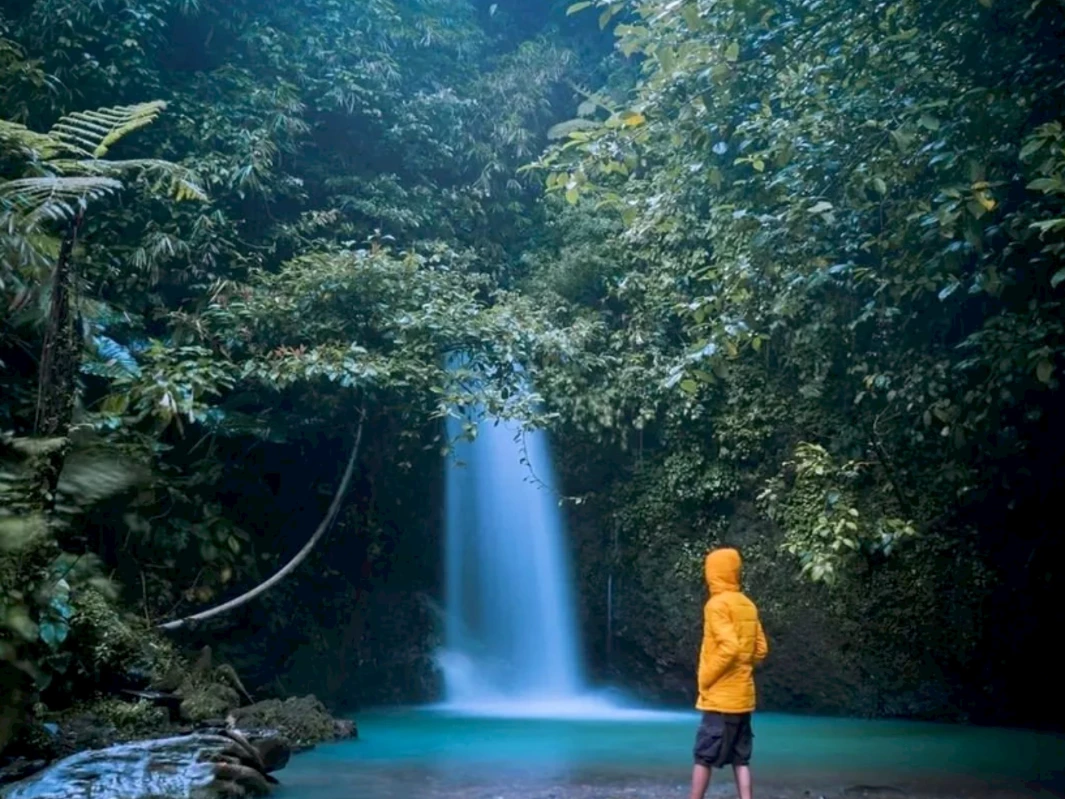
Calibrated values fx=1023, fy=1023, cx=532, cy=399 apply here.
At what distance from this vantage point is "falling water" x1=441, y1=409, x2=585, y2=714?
1380 cm

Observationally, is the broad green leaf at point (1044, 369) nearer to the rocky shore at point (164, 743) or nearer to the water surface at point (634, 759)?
the water surface at point (634, 759)

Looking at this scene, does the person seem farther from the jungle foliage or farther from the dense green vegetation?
the jungle foliage

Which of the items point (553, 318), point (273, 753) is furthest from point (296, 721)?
point (553, 318)

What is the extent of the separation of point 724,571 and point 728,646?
375 millimetres

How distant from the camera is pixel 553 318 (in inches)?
537

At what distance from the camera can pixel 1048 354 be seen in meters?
6.08

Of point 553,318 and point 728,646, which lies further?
point 553,318

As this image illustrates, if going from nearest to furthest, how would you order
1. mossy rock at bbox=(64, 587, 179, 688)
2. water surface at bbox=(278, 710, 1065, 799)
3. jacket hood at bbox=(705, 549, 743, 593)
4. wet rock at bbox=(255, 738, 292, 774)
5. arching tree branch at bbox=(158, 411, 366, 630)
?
jacket hood at bbox=(705, 549, 743, 593), water surface at bbox=(278, 710, 1065, 799), wet rock at bbox=(255, 738, 292, 774), mossy rock at bbox=(64, 587, 179, 688), arching tree branch at bbox=(158, 411, 366, 630)

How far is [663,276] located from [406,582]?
536 centimetres

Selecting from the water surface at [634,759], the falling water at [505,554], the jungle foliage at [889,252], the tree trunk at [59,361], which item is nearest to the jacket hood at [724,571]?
the jungle foliage at [889,252]

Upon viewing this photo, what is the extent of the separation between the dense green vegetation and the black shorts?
2111 millimetres

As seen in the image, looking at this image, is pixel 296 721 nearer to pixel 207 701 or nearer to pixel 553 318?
pixel 207 701

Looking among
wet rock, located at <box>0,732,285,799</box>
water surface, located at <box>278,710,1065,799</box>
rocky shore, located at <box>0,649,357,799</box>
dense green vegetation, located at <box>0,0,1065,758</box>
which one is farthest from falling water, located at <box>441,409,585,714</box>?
wet rock, located at <box>0,732,285,799</box>

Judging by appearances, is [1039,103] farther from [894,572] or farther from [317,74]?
[317,74]
